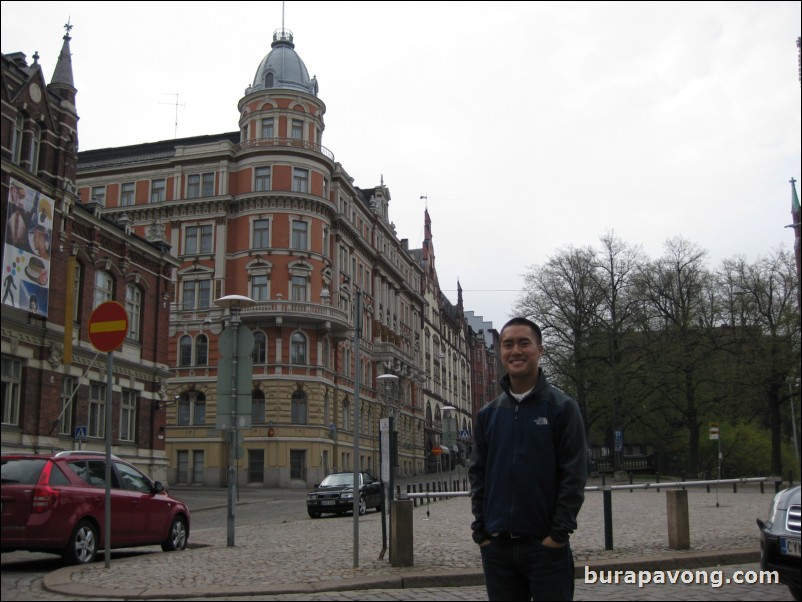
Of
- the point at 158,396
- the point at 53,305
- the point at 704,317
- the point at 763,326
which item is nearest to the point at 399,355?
the point at 704,317

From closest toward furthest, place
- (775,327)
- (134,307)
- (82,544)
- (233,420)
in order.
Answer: (775,327), (82,544), (233,420), (134,307)

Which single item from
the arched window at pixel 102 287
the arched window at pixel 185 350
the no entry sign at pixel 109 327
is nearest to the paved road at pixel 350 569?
the no entry sign at pixel 109 327

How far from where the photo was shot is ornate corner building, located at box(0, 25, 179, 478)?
93.6 ft

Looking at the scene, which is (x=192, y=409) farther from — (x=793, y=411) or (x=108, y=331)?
(x=793, y=411)

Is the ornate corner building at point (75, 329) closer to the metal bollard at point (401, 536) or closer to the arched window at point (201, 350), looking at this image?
the metal bollard at point (401, 536)

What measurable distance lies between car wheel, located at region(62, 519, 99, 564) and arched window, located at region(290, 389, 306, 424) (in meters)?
41.4

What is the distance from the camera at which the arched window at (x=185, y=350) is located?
5550 centimetres

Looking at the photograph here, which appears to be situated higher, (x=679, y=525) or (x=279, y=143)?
(x=279, y=143)

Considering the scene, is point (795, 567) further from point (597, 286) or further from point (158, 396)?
point (597, 286)

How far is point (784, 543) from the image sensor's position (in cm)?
794

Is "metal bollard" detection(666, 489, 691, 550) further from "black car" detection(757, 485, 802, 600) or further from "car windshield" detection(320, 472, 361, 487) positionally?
"car windshield" detection(320, 472, 361, 487)

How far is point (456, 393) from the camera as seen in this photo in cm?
10594

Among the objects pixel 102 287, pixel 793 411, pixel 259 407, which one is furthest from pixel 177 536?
pixel 259 407

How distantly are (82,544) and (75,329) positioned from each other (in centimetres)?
2280
